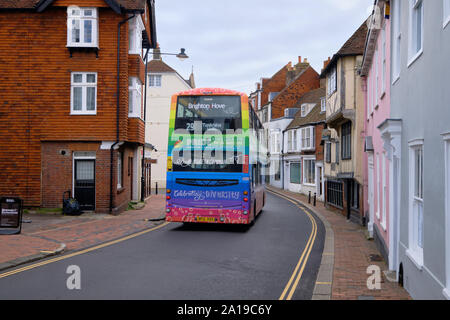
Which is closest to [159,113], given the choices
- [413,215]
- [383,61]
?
[383,61]

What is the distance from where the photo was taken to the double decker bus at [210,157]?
598 inches

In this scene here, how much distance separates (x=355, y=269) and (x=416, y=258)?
2.72 m

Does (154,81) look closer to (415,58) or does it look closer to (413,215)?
(415,58)

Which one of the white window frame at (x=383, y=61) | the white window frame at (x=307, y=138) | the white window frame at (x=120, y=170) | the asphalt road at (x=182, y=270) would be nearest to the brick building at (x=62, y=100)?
the white window frame at (x=120, y=170)

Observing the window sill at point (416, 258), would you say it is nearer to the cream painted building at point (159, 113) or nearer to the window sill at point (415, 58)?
the window sill at point (415, 58)

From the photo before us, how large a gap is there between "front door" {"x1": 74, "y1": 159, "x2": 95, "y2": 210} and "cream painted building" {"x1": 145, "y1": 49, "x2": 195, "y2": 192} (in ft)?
75.5

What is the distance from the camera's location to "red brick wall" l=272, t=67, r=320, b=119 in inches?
2242

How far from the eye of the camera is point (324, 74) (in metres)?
25.1

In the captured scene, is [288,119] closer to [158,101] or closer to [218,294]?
[158,101]

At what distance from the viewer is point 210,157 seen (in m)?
15.4

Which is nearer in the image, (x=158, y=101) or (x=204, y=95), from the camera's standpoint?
(x=204, y=95)

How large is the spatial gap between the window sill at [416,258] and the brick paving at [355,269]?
68cm

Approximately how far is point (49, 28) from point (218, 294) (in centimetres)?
1731

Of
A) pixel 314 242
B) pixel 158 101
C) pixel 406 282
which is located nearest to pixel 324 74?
pixel 314 242
